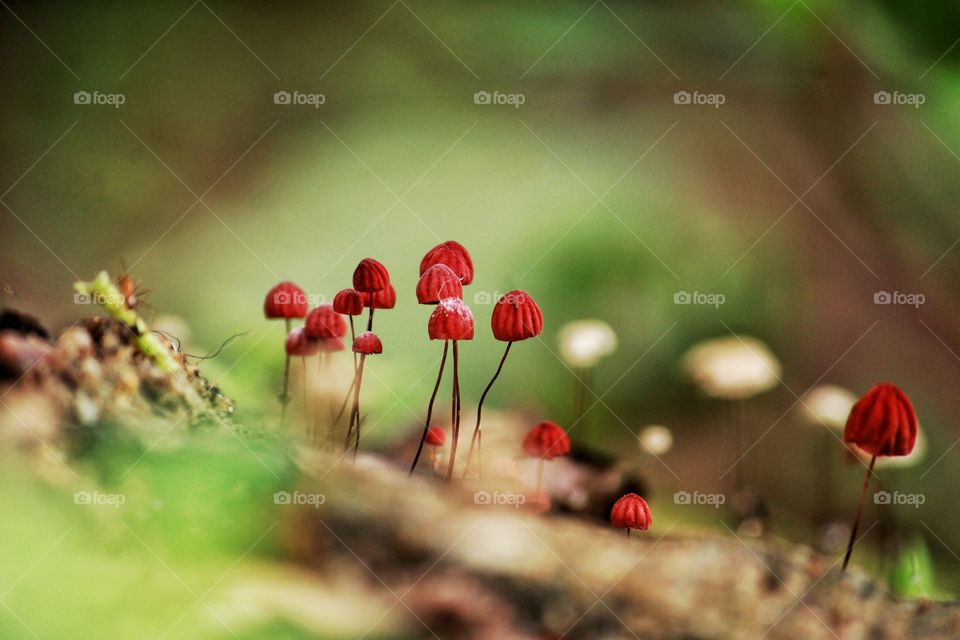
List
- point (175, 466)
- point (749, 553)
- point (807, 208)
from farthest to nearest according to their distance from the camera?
point (807, 208) → point (749, 553) → point (175, 466)

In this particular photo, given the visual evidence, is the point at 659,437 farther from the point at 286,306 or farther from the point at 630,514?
the point at 286,306

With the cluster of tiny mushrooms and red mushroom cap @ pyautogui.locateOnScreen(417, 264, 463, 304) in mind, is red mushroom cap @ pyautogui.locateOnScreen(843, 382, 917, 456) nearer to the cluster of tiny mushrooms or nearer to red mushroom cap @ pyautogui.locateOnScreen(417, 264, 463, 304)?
the cluster of tiny mushrooms

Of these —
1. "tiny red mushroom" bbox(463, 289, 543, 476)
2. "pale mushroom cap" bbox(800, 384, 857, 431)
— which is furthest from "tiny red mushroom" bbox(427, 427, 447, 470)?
"pale mushroom cap" bbox(800, 384, 857, 431)

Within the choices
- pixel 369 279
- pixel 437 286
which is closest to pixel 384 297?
pixel 369 279

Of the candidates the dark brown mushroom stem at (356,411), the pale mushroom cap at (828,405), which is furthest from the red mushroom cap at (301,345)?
the pale mushroom cap at (828,405)

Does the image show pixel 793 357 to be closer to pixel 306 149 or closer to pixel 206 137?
pixel 306 149

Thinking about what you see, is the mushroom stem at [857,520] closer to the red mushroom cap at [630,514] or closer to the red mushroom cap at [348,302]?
the red mushroom cap at [630,514]

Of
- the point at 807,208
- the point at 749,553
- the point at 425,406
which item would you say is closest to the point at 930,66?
the point at 807,208
